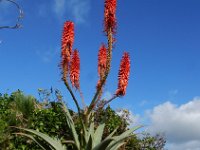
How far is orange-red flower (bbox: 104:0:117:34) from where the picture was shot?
9.05 meters

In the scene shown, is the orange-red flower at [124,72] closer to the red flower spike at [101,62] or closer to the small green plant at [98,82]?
the small green plant at [98,82]

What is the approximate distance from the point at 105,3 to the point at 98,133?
255 centimetres

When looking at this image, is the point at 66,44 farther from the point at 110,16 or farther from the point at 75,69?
the point at 110,16

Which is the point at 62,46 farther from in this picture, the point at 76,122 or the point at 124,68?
the point at 76,122

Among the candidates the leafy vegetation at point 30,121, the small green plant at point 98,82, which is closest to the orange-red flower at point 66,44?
the small green plant at point 98,82

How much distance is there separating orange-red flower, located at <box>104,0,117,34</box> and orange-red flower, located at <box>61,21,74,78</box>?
71cm

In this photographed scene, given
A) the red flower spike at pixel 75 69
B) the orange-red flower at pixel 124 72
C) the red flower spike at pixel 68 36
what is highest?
the red flower spike at pixel 68 36

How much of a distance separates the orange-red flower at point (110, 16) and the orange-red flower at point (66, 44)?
28.0 inches

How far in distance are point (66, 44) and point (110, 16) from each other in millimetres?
1004

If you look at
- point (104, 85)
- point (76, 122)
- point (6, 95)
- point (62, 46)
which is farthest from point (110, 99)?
point (6, 95)

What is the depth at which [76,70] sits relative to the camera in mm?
9609

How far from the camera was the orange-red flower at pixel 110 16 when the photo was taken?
905cm

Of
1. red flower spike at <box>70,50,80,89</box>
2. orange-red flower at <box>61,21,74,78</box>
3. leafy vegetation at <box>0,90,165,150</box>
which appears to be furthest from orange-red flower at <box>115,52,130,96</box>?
leafy vegetation at <box>0,90,165,150</box>

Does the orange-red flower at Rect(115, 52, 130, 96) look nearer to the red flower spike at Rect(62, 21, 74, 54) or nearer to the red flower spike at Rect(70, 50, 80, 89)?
the red flower spike at Rect(70, 50, 80, 89)
